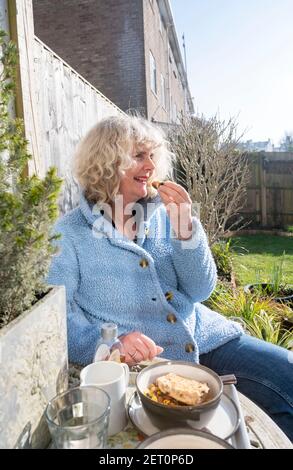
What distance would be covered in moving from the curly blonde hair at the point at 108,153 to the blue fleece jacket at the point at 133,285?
20cm

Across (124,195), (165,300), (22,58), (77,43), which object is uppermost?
(77,43)

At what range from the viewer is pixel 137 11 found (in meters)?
9.14

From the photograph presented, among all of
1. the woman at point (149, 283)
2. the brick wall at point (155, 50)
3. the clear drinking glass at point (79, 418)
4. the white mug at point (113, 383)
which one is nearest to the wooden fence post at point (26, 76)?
the woman at point (149, 283)

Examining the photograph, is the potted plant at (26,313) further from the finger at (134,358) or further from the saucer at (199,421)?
the finger at (134,358)

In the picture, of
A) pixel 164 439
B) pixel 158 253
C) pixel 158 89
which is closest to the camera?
pixel 164 439

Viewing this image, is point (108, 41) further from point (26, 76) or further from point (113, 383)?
point (113, 383)

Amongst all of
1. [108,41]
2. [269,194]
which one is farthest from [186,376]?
[108,41]

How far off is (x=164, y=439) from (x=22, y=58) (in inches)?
79.7

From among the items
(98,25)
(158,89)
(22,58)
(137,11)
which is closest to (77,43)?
(98,25)

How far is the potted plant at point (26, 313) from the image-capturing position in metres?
0.74

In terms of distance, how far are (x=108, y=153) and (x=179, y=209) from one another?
547 mm

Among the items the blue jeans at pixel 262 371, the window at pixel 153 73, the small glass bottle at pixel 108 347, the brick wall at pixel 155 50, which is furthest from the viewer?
the window at pixel 153 73

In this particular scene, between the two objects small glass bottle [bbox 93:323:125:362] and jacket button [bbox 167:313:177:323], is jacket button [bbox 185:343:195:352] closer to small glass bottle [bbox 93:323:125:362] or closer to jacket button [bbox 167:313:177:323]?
jacket button [bbox 167:313:177:323]

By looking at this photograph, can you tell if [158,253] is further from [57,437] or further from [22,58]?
[22,58]
